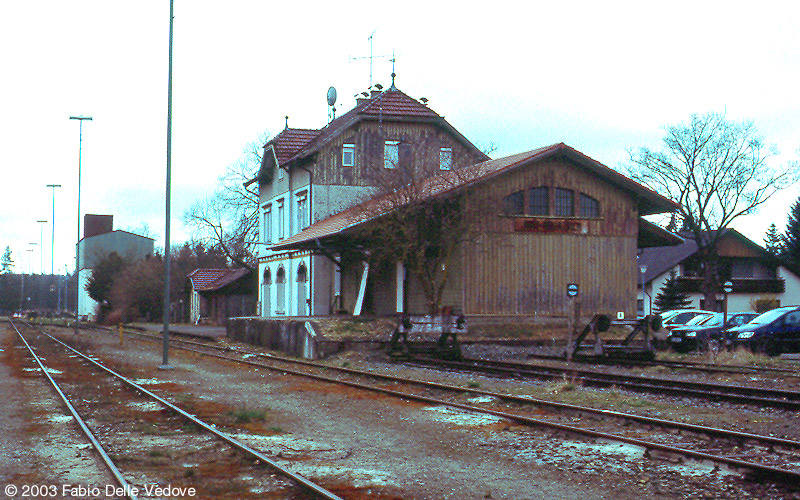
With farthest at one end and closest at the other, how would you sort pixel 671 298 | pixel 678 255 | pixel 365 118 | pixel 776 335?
pixel 678 255 < pixel 671 298 < pixel 365 118 < pixel 776 335

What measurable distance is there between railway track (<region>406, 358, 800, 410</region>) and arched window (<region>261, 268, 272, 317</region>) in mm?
25036

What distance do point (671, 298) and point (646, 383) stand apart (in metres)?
45.9

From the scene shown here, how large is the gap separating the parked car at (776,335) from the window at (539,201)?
8191 millimetres

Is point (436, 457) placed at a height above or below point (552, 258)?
below

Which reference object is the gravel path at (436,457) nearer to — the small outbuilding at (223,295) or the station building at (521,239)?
the station building at (521,239)

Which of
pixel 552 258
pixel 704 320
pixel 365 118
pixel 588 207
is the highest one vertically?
pixel 365 118

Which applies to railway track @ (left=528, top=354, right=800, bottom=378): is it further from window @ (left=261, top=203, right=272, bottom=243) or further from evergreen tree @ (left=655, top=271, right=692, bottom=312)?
evergreen tree @ (left=655, top=271, right=692, bottom=312)

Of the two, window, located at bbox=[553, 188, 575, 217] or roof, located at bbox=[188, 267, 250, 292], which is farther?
roof, located at bbox=[188, 267, 250, 292]

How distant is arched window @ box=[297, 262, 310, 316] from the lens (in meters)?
40.4

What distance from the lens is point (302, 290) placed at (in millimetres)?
40969

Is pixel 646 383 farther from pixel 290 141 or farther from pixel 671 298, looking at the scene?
pixel 671 298

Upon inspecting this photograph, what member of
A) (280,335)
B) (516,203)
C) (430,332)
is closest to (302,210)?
(280,335)

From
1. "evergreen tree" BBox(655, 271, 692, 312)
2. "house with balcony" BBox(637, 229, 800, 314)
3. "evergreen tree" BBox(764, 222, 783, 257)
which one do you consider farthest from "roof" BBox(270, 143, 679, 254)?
"evergreen tree" BBox(764, 222, 783, 257)

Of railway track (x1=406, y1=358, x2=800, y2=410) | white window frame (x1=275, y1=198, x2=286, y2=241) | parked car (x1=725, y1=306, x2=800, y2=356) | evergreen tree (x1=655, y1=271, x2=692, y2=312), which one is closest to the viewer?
railway track (x1=406, y1=358, x2=800, y2=410)
